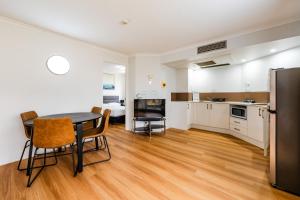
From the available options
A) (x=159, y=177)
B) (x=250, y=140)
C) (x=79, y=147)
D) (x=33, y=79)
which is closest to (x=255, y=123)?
(x=250, y=140)

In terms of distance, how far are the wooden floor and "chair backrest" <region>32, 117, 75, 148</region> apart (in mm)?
504

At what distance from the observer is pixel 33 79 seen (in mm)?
2688

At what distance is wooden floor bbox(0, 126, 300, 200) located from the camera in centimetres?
166

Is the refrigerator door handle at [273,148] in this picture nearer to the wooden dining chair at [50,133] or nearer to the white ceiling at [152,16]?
the white ceiling at [152,16]

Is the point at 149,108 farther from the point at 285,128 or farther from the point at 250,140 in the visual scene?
the point at 285,128

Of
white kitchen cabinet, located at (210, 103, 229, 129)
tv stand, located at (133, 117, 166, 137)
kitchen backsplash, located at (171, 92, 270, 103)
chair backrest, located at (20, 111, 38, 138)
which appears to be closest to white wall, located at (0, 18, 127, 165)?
chair backrest, located at (20, 111, 38, 138)

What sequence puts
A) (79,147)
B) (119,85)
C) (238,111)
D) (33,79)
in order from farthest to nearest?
(119,85) → (238,111) → (33,79) → (79,147)

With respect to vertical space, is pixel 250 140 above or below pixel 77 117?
below

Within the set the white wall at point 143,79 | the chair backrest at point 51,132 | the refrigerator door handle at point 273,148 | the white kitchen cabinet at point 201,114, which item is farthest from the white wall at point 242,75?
the chair backrest at point 51,132

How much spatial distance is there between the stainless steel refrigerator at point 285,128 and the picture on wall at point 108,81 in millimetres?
6911

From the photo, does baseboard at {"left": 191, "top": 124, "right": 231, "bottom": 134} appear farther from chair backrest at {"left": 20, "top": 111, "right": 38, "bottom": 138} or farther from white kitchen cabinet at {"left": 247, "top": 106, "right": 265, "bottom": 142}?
chair backrest at {"left": 20, "top": 111, "right": 38, "bottom": 138}

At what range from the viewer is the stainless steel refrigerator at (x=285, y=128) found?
1651 mm

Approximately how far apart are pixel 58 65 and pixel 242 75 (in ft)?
16.4

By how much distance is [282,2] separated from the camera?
6.61ft
